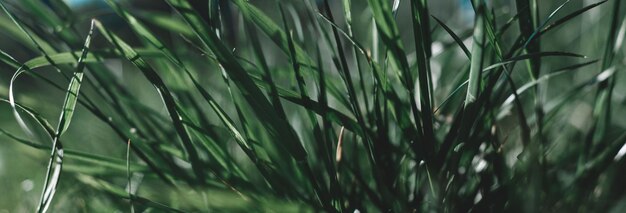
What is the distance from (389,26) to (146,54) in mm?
176

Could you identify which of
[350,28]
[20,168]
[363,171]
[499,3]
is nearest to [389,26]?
[350,28]

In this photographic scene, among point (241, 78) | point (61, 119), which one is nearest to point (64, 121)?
point (61, 119)

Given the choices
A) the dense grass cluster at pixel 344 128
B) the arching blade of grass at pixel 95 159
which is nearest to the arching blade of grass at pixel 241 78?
the dense grass cluster at pixel 344 128

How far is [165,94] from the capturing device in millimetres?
387

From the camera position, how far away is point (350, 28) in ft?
1.40

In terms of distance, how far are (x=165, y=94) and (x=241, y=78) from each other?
1.9 inches

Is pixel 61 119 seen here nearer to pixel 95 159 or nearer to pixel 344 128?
pixel 95 159

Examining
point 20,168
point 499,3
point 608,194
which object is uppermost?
point 499,3

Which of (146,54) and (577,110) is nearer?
(146,54)

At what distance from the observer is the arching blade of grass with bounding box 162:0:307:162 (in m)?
0.38

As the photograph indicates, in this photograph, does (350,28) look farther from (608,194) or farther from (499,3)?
(499,3)

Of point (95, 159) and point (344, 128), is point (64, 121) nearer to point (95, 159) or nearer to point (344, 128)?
point (95, 159)

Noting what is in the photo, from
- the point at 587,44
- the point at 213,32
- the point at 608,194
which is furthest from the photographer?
the point at 587,44

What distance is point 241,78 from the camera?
378 mm
